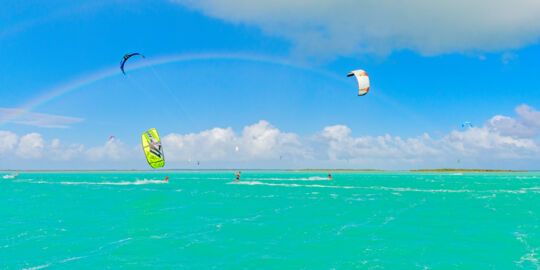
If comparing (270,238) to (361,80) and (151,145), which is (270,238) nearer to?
(361,80)

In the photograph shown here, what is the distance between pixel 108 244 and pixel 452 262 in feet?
50.3

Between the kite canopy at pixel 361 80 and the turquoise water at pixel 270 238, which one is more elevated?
the kite canopy at pixel 361 80

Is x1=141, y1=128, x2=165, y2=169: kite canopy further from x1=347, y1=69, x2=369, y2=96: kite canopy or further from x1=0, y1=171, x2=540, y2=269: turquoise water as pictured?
x1=347, y1=69, x2=369, y2=96: kite canopy

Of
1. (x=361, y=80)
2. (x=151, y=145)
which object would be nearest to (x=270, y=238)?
(x=361, y=80)

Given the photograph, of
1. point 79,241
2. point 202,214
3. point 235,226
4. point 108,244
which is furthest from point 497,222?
point 79,241

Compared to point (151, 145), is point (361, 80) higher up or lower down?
higher up

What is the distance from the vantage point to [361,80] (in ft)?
112

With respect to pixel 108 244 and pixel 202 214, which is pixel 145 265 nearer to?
pixel 108 244

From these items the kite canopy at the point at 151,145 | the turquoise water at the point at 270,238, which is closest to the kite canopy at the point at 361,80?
the turquoise water at the point at 270,238

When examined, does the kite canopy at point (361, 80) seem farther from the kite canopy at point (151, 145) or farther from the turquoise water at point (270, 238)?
the kite canopy at point (151, 145)

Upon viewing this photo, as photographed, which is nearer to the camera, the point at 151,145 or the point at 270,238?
the point at 270,238

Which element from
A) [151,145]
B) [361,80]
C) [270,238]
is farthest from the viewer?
[151,145]

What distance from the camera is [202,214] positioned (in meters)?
26.9

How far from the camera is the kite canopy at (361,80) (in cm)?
3366
